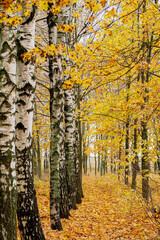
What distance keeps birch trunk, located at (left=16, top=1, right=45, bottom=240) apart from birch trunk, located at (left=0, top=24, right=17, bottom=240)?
1021 mm

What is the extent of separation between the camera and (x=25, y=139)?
12.5ft

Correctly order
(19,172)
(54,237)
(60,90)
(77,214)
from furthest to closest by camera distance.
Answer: (77,214) → (60,90) → (54,237) → (19,172)

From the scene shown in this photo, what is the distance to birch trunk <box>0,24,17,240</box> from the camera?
2643 millimetres

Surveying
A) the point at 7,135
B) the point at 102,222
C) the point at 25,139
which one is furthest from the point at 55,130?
the point at 102,222

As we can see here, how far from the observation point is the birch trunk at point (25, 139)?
12.3ft

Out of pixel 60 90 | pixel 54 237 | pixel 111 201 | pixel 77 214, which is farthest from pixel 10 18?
pixel 111 201

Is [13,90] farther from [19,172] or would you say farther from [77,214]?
[77,214]

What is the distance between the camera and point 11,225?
2705 millimetres

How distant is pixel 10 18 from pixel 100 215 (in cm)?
751

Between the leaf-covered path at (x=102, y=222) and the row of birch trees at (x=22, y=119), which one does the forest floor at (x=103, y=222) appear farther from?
the row of birch trees at (x=22, y=119)

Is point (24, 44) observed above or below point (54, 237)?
above

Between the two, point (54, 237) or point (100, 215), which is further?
point (100, 215)

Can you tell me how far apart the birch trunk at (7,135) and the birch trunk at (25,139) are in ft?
3.35

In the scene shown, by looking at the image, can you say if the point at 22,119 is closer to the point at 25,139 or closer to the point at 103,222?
the point at 25,139
